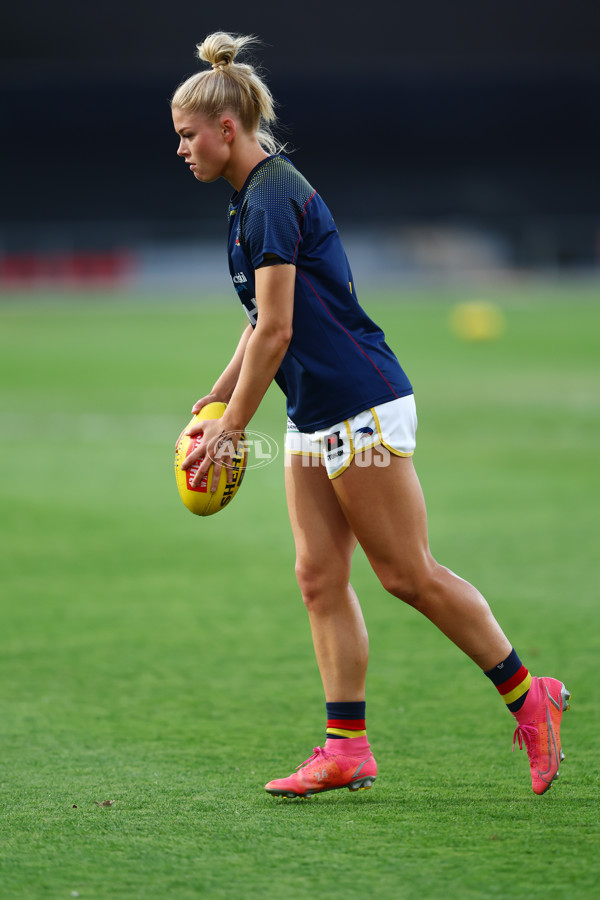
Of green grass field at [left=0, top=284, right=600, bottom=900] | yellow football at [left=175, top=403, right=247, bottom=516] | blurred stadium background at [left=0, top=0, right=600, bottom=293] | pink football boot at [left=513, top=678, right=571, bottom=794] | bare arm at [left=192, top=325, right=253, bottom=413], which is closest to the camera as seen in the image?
green grass field at [left=0, top=284, right=600, bottom=900]

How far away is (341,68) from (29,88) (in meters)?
11.1

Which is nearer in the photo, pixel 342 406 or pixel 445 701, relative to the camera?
pixel 342 406

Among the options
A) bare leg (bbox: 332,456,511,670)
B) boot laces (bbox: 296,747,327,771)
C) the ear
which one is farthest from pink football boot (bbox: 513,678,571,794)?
the ear

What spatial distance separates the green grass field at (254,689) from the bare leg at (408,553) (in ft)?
1.65

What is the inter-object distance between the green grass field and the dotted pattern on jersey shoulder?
65.2 inches

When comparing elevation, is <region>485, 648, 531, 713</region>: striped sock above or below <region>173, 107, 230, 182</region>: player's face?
below

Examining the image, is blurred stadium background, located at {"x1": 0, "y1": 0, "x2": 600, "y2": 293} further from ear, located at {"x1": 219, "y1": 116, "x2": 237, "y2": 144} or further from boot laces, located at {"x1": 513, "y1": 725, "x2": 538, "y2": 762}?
boot laces, located at {"x1": 513, "y1": 725, "x2": 538, "y2": 762}

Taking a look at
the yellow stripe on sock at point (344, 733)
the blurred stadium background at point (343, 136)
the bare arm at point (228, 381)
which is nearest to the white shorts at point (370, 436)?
the bare arm at point (228, 381)

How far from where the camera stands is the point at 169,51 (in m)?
38.2

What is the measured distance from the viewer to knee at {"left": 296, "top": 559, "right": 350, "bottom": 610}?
3.54m

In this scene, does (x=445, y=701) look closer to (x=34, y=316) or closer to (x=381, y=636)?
(x=381, y=636)

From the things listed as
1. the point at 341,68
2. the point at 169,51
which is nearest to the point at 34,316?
the point at 169,51

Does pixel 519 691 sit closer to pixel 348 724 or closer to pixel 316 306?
pixel 348 724

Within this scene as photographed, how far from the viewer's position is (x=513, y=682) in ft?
11.4
